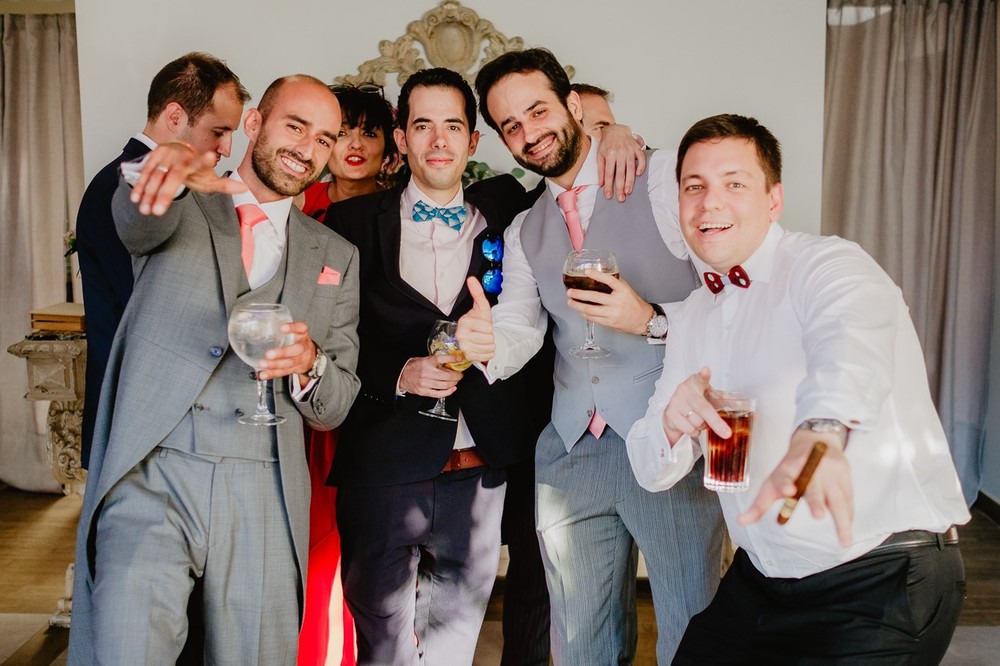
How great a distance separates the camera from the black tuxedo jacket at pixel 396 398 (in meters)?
2.37

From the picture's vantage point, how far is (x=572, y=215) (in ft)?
7.73

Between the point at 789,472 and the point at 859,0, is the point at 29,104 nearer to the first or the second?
the point at 859,0

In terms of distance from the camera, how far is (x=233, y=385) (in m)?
1.93

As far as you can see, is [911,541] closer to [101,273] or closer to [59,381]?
[101,273]

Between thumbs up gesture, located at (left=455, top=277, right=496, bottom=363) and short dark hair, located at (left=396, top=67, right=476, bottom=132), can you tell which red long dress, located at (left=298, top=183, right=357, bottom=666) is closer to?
thumbs up gesture, located at (left=455, top=277, right=496, bottom=363)

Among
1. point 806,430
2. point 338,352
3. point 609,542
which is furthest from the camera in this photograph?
point 609,542

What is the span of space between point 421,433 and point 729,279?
1.00 m

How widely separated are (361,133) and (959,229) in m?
3.65

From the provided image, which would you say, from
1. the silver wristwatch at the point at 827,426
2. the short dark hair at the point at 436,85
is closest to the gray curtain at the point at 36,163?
the short dark hair at the point at 436,85

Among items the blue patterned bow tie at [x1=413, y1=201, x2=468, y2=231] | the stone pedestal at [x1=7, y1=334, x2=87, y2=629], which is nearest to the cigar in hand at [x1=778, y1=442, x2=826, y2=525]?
the blue patterned bow tie at [x1=413, y1=201, x2=468, y2=231]

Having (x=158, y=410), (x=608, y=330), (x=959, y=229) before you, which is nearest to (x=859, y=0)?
(x=959, y=229)

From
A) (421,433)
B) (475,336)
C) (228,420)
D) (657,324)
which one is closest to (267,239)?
(228,420)

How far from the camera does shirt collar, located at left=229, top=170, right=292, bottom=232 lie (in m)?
2.11

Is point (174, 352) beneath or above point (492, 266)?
beneath
